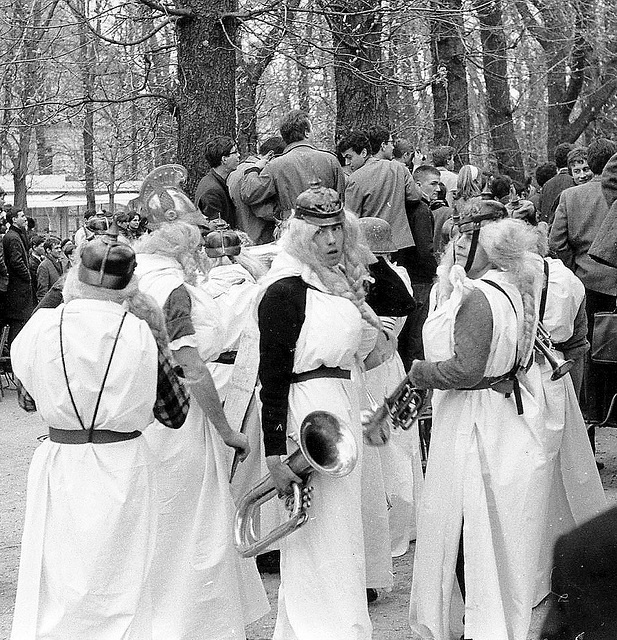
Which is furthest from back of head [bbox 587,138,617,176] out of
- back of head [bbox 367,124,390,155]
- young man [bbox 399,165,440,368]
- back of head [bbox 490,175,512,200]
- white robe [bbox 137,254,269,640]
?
white robe [bbox 137,254,269,640]

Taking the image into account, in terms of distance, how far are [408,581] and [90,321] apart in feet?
9.49

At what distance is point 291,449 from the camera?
5.16m

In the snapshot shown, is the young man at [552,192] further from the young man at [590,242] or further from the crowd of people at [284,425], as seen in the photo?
the crowd of people at [284,425]

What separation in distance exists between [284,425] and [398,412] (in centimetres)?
58

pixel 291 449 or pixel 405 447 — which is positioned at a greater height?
pixel 291 449

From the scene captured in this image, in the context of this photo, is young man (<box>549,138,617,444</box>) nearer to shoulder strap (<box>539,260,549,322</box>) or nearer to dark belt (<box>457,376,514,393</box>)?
shoulder strap (<box>539,260,549,322</box>)

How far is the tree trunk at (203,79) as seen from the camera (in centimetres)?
998

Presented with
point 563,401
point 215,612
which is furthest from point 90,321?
point 563,401

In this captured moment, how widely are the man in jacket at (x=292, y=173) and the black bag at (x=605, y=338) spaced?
198 cm

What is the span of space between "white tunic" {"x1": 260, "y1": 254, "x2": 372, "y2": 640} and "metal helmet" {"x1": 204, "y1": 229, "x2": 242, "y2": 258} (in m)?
1.48

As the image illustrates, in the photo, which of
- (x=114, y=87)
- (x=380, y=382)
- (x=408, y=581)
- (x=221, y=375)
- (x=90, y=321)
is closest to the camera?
(x=90, y=321)

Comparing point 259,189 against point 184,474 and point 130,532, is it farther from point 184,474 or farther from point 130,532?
point 130,532

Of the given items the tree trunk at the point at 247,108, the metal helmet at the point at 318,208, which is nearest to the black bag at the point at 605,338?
the metal helmet at the point at 318,208

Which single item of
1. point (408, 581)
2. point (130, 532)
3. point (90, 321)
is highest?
point (90, 321)
